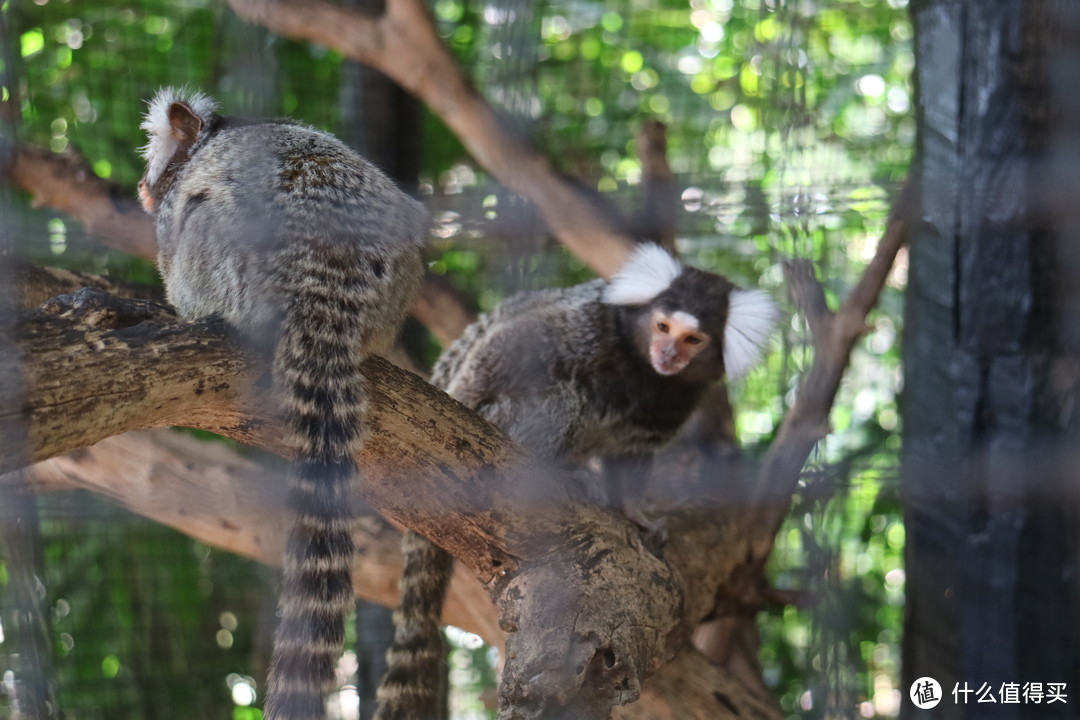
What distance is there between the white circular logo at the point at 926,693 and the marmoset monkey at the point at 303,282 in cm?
145

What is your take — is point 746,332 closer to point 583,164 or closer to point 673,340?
point 673,340

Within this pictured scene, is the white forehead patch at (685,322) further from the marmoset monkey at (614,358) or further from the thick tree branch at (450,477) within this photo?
the thick tree branch at (450,477)

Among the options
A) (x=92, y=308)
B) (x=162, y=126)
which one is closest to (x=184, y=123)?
(x=162, y=126)

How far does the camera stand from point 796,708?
404 centimetres


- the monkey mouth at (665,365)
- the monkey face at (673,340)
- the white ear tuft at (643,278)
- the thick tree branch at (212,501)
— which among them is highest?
the white ear tuft at (643,278)

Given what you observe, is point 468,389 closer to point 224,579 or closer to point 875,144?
point 224,579

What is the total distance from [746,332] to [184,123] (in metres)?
1.61

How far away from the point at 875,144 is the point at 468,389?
236cm

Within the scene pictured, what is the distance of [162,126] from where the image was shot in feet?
7.72

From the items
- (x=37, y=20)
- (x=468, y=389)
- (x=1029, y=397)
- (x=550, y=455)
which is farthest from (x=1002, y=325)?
(x=37, y=20)

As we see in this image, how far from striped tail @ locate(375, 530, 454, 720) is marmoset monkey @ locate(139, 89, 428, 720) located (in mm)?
659

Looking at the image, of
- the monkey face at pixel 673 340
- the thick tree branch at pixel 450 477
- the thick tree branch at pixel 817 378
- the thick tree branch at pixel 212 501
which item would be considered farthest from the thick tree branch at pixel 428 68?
the thick tree branch at pixel 450 477

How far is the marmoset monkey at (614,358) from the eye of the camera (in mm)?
2744

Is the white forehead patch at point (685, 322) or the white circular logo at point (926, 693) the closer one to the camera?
the white circular logo at point (926, 693)
